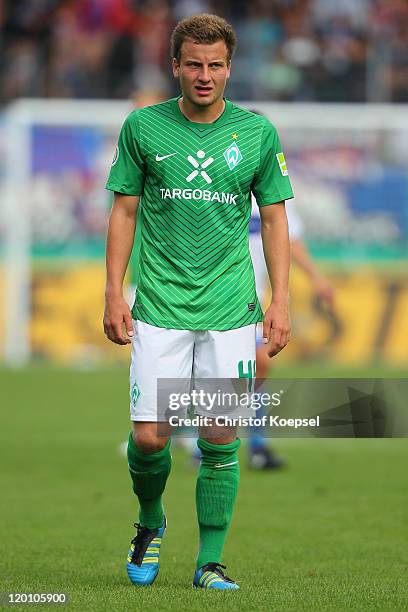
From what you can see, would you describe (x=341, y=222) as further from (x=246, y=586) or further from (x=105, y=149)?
(x=246, y=586)

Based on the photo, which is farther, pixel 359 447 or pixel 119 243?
pixel 359 447

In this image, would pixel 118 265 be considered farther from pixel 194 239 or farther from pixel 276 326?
pixel 276 326

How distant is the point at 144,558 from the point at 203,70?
2.06 metres

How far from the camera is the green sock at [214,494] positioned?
5.64 m

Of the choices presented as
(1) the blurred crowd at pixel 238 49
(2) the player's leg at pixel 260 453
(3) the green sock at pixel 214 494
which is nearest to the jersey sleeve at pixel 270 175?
(3) the green sock at pixel 214 494

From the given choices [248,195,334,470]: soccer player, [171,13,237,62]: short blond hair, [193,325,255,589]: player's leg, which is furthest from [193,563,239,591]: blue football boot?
[248,195,334,470]: soccer player

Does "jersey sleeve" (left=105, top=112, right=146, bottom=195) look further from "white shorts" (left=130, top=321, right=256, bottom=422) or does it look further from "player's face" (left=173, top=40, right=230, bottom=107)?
"white shorts" (left=130, top=321, right=256, bottom=422)

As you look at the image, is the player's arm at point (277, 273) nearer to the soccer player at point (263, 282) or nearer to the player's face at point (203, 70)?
the player's face at point (203, 70)

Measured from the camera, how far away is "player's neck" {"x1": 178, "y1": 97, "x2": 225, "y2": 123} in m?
5.52

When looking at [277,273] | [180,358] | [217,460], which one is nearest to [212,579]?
[217,460]

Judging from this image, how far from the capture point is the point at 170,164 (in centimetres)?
548

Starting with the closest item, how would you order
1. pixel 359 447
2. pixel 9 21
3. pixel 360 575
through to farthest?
pixel 360 575 → pixel 359 447 → pixel 9 21

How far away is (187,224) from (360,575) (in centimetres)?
178

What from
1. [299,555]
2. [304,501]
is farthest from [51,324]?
[299,555]
